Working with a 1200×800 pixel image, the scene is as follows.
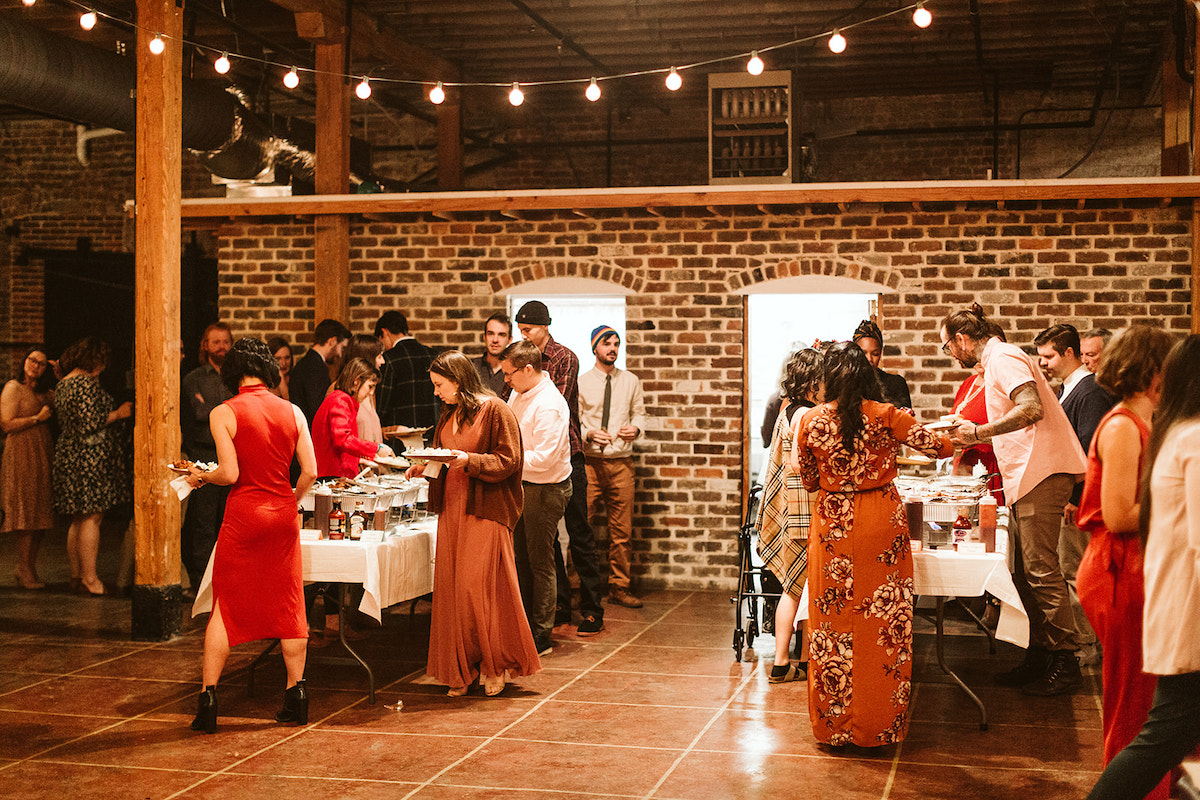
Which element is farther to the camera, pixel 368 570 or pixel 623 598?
pixel 623 598

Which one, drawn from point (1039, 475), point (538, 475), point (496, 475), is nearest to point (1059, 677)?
point (1039, 475)

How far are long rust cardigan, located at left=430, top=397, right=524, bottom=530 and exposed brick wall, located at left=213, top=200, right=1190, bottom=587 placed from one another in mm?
2786

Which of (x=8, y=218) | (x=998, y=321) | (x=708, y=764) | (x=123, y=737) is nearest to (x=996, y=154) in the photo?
(x=998, y=321)

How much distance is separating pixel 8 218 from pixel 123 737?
9465 mm

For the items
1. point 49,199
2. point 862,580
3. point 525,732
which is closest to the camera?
point 862,580

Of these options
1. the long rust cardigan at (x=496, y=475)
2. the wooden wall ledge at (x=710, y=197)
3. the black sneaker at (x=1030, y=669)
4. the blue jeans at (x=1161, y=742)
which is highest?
the wooden wall ledge at (x=710, y=197)

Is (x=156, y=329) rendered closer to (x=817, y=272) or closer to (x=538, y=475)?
(x=538, y=475)

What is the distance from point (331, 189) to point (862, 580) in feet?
17.7

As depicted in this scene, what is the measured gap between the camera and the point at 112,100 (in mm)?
7023

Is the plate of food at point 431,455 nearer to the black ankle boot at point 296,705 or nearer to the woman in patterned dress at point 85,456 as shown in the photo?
the black ankle boot at point 296,705

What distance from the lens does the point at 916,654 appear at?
243 inches

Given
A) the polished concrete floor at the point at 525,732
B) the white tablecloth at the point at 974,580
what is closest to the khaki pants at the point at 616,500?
the polished concrete floor at the point at 525,732

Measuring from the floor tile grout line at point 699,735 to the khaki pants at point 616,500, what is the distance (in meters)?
1.93

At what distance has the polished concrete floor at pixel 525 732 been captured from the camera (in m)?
4.02
